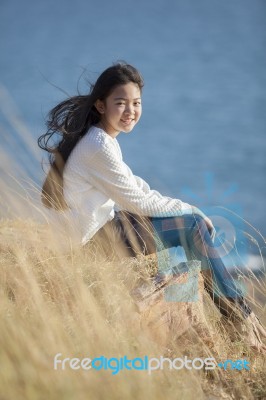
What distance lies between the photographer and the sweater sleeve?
3240 millimetres

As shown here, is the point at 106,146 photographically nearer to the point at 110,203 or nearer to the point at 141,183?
the point at 110,203

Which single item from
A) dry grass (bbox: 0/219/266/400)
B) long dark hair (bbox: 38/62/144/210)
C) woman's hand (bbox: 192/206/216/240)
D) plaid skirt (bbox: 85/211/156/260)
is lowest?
dry grass (bbox: 0/219/266/400)

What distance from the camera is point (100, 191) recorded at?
338 centimetres

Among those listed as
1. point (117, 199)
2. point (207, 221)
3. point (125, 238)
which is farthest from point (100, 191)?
point (207, 221)

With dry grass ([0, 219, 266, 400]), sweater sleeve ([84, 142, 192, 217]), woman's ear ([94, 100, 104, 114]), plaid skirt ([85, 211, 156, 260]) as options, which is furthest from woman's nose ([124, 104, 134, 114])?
dry grass ([0, 219, 266, 400])

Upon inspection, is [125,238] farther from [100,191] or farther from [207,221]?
[207,221]

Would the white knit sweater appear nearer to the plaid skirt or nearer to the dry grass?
the plaid skirt

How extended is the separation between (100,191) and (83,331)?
1.19 m

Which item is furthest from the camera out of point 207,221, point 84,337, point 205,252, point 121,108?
point 121,108

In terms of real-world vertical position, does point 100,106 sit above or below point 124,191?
above

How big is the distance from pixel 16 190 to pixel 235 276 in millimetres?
1232

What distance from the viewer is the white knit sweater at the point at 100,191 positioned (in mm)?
3252

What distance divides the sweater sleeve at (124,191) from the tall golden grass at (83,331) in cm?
29

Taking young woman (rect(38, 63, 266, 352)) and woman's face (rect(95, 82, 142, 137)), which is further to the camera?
woman's face (rect(95, 82, 142, 137))
